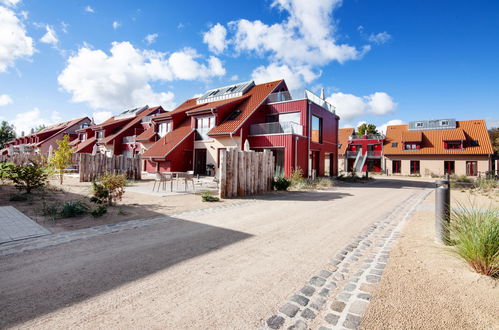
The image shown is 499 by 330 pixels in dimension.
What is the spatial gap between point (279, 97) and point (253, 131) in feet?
12.3

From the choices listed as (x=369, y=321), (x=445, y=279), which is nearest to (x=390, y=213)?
(x=445, y=279)

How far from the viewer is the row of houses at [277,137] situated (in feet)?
60.4

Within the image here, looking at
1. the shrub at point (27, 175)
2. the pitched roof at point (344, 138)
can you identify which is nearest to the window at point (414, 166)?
the pitched roof at point (344, 138)

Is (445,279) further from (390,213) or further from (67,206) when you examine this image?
(67,206)

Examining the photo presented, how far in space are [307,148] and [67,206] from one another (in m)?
15.5

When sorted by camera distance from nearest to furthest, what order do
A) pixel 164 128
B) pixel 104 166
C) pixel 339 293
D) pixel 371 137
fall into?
1. pixel 339 293
2. pixel 104 166
3. pixel 164 128
4. pixel 371 137

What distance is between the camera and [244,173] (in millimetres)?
10477

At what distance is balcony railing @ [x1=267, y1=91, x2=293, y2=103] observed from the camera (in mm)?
19845

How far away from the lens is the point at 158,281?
2.99 metres

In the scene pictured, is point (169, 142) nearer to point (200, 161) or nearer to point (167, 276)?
point (200, 161)

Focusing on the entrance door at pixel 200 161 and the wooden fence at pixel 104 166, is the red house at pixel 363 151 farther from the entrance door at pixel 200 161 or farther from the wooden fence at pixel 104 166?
the wooden fence at pixel 104 166

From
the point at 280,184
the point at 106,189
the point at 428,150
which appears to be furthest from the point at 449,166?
the point at 106,189

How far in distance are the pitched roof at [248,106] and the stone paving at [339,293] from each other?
48.0ft

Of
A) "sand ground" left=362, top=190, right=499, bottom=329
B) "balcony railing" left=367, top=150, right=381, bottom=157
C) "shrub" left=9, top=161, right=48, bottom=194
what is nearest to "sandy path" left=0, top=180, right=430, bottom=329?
"sand ground" left=362, top=190, right=499, bottom=329
